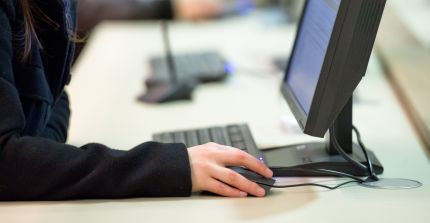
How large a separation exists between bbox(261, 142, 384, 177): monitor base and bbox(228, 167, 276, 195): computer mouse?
4cm

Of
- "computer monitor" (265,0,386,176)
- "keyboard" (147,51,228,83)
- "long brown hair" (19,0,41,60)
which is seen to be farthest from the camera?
"keyboard" (147,51,228,83)

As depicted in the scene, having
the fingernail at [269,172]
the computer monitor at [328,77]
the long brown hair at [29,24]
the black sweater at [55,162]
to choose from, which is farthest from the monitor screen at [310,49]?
the long brown hair at [29,24]

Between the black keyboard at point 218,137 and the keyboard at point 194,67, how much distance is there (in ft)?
1.50

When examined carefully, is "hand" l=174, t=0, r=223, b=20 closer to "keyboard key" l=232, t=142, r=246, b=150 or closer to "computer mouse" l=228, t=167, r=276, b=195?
"keyboard key" l=232, t=142, r=246, b=150

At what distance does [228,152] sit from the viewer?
0.92 metres

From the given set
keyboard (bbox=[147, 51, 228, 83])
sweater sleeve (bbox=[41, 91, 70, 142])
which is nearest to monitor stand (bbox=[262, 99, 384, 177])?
sweater sleeve (bbox=[41, 91, 70, 142])

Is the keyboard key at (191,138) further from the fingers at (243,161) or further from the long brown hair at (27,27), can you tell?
the long brown hair at (27,27)

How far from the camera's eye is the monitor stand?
37.8 inches

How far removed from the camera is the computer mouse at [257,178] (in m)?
0.92

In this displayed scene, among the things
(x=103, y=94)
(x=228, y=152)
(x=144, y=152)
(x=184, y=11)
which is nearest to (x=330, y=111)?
(x=228, y=152)

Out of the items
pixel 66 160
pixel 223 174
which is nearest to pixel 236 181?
pixel 223 174

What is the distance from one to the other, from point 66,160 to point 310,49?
44cm

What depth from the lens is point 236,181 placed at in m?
0.90

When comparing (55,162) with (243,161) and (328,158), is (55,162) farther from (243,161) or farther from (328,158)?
(328,158)
